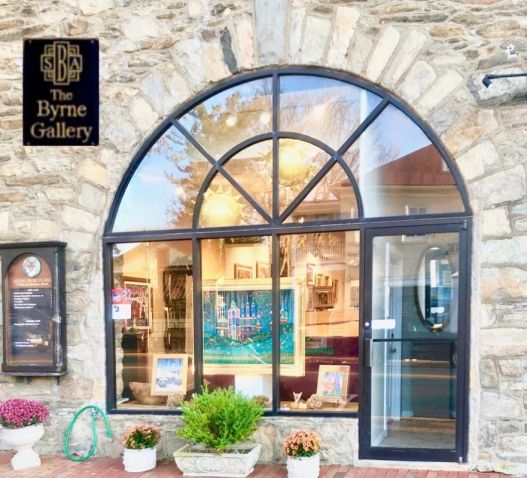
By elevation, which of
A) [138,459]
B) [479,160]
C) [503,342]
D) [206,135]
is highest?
[206,135]

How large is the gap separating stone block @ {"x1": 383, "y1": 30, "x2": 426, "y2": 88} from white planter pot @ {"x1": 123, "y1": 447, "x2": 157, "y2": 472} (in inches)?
156

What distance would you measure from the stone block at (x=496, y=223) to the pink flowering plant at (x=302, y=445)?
223 cm

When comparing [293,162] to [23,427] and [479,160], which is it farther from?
[23,427]

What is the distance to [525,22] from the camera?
4566mm

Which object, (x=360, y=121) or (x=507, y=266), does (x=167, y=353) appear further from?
(x=507, y=266)

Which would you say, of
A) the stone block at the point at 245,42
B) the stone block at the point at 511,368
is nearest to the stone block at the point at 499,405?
the stone block at the point at 511,368

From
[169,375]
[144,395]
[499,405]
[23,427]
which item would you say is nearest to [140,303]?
[169,375]

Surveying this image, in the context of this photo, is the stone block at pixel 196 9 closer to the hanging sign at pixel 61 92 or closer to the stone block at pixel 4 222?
the hanging sign at pixel 61 92

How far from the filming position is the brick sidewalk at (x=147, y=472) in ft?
15.1

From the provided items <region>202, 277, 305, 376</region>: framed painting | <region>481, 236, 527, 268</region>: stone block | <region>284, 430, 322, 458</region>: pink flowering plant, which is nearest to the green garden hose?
<region>202, 277, 305, 376</region>: framed painting

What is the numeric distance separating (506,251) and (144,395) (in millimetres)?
3733

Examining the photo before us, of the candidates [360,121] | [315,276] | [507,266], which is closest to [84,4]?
[360,121]

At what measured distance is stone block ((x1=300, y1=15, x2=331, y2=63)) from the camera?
5000mm

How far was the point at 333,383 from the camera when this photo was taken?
17.4 feet
